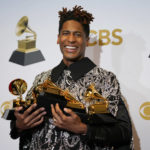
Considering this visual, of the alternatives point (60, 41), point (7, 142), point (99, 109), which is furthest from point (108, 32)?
point (7, 142)

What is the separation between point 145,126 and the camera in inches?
54.7

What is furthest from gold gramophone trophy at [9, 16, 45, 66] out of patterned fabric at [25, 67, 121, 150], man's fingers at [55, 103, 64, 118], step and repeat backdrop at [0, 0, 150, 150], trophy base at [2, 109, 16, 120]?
man's fingers at [55, 103, 64, 118]

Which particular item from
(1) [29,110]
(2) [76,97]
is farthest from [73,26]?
(1) [29,110]

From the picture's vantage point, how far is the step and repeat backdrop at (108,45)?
139 cm

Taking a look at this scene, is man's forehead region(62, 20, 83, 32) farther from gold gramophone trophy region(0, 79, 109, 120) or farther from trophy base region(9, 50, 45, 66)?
trophy base region(9, 50, 45, 66)

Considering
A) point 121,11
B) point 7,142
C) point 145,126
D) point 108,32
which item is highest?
point 121,11

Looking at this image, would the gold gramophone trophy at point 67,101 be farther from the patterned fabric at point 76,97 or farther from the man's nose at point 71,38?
the man's nose at point 71,38

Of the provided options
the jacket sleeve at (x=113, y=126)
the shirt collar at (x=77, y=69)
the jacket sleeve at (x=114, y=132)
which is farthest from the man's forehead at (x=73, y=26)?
the jacket sleeve at (x=114, y=132)

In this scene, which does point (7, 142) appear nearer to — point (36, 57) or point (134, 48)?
point (36, 57)

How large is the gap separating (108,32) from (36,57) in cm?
54

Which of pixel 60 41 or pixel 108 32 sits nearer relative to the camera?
pixel 60 41

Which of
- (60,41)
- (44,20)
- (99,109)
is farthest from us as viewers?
(44,20)

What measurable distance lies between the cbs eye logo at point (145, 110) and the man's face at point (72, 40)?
0.57 meters

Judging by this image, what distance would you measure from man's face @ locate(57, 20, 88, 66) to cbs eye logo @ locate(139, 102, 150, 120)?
57cm
